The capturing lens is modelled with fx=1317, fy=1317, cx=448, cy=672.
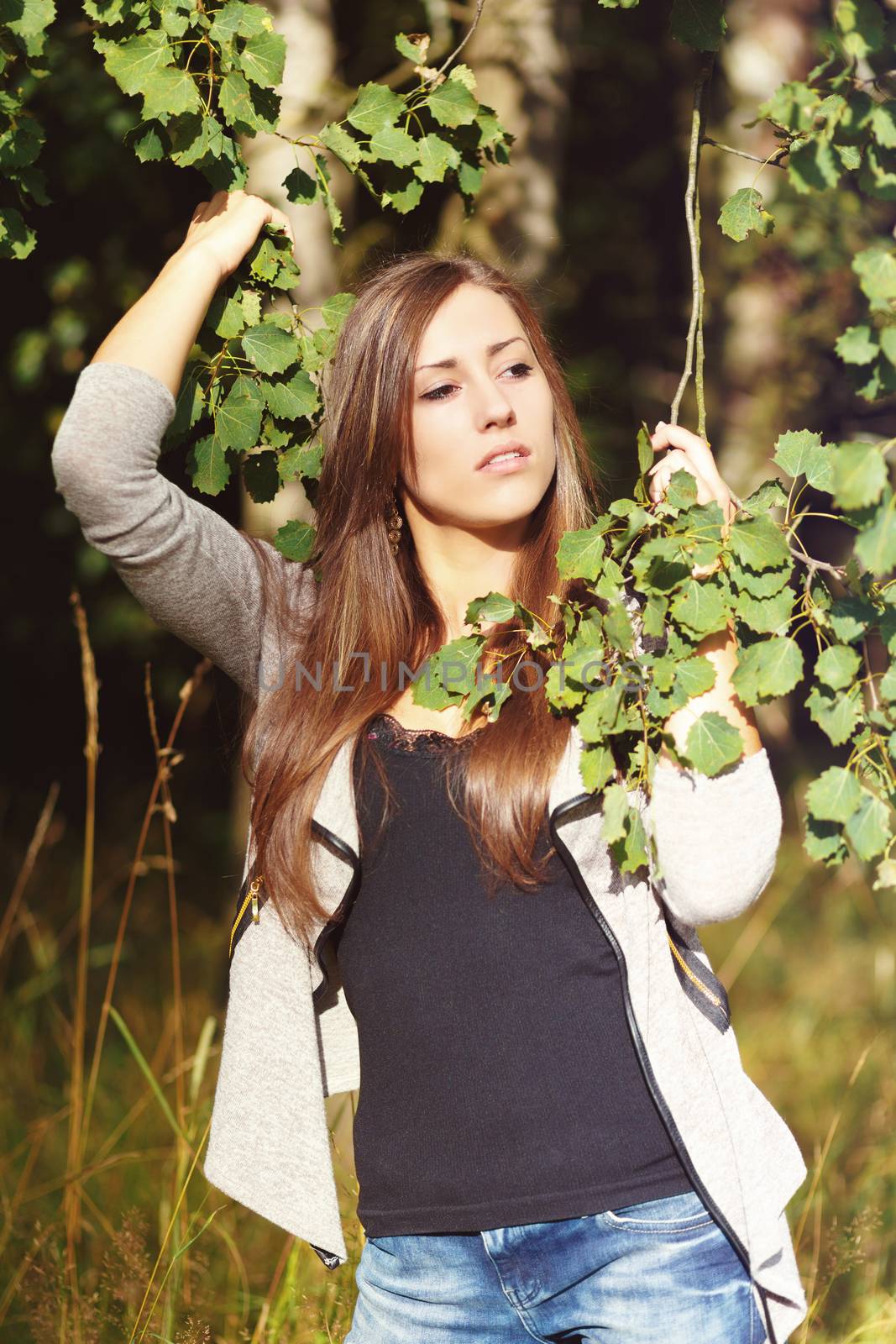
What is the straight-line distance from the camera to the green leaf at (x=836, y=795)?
138 centimetres

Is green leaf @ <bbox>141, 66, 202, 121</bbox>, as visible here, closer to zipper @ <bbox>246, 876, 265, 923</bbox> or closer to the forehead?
the forehead

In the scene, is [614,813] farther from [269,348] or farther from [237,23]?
[237,23]

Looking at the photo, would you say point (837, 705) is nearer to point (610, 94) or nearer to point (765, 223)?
point (765, 223)

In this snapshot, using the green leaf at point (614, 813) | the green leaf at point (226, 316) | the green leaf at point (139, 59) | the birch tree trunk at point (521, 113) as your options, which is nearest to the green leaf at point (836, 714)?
the green leaf at point (614, 813)

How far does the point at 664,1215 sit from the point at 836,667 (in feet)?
2.14

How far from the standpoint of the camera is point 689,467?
61.4 inches

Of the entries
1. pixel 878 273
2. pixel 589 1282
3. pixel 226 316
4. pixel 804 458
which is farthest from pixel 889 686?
pixel 226 316

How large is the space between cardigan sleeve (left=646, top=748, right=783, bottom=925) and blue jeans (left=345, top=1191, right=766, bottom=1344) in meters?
0.36

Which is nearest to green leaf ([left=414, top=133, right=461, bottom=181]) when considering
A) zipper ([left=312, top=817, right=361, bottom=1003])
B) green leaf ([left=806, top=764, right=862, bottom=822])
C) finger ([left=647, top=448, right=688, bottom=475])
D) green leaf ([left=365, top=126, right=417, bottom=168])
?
green leaf ([left=365, top=126, right=417, bottom=168])

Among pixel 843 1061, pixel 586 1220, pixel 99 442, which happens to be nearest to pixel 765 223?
pixel 99 442

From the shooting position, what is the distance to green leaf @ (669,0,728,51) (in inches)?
63.4

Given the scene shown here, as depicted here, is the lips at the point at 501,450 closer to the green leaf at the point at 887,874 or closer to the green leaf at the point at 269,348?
the green leaf at the point at 269,348

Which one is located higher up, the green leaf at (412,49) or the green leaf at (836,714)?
the green leaf at (412,49)

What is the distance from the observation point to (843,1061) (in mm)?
3814
